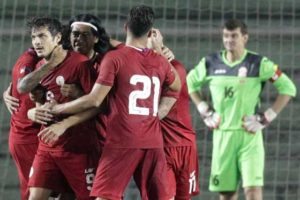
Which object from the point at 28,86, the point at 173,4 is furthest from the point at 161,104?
the point at 173,4

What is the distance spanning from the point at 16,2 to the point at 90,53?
3.62 metres

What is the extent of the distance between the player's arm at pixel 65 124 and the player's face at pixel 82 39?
55cm

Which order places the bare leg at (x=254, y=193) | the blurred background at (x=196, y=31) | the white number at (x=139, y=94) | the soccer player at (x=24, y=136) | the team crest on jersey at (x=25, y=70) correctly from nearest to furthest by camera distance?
the white number at (x=139, y=94) → the team crest on jersey at (x=25, y=70) → the soccer player at (x=24, y=136) → the bare leg at (x=254, y=193) → the blurred background at (x=196, y=31)

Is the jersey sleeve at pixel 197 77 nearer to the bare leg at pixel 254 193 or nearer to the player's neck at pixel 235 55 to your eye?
the player's neck at pixel 235 55

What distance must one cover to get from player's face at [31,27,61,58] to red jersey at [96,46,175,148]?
0.65 m

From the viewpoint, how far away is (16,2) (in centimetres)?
984

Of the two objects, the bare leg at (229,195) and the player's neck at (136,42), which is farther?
the bare leg at (229,195)

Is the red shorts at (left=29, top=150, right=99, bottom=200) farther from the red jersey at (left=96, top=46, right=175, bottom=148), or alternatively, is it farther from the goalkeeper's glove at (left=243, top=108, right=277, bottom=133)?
the goalkeeper's glove at (left=243, top=108, right=277, bottom=133)

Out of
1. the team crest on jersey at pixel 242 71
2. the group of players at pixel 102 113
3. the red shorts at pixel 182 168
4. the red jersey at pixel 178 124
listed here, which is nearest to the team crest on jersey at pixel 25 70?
the group of players at pixel 102 113

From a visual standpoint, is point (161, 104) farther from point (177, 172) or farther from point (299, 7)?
point (299, 7)

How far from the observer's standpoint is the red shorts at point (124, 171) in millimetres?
5895

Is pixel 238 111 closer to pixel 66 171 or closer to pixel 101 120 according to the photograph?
pixel 101 120

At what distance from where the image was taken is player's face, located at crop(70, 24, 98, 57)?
246 inches

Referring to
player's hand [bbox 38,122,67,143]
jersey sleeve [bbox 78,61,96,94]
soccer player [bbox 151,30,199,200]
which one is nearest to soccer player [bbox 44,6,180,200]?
player's hand [bbox 38,122,67,143]
